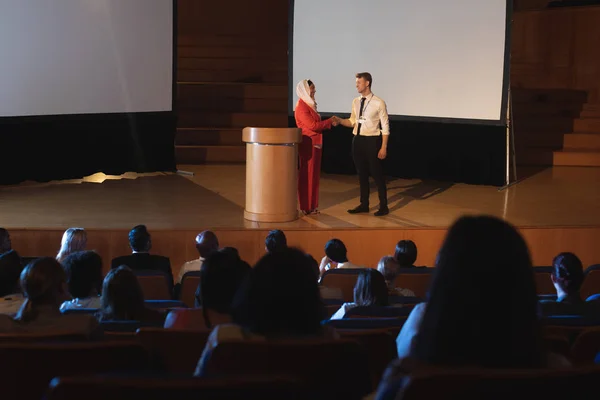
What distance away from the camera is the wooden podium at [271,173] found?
20.1ft

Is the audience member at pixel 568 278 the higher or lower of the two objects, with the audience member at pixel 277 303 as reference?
lower

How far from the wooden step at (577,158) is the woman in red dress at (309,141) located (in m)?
5.01

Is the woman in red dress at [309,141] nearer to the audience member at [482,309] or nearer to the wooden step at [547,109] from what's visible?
the audience member at [482,309]

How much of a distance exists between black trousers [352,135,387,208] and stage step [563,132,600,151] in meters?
4.92

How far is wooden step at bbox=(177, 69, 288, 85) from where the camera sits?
37.3 feet

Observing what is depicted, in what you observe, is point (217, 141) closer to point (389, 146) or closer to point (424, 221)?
point (389, 146)

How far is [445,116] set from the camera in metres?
8.53

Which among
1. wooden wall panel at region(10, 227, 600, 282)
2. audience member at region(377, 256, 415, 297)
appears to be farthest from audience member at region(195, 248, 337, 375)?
wooden wall panel at region(10, 227, 600, 282)

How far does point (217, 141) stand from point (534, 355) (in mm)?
9227

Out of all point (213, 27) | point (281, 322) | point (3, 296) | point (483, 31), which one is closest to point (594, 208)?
point (483, 31)

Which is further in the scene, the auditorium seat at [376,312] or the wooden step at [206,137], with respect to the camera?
the wooden step at [206,137]

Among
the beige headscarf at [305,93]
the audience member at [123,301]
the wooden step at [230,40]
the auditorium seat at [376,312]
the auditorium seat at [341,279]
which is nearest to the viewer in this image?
the audience member at [123,301]

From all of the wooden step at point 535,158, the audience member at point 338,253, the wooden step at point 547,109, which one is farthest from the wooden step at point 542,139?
the audience member at point 338,253

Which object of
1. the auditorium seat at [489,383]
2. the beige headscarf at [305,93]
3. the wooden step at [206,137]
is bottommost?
the auditorium seat at [489,383]
